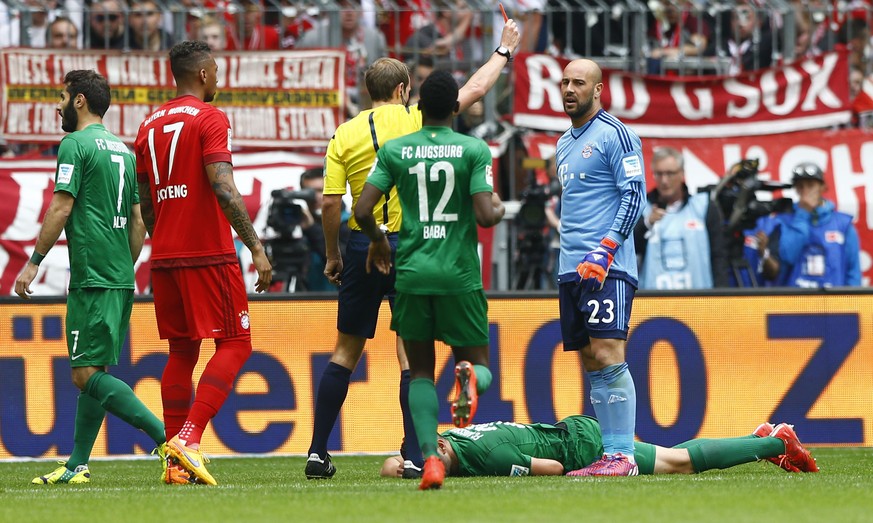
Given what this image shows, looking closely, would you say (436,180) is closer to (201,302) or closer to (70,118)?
(201,302)

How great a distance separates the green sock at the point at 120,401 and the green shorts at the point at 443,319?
178 centimetres

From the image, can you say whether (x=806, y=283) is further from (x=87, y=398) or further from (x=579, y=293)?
(x=87, y=398)

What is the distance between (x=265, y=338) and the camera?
36.2 ft

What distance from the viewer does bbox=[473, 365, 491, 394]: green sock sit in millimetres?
7086

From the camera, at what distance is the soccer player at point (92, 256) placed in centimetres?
831

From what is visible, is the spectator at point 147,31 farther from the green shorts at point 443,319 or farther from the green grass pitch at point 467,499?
the green shorts at point 443,319

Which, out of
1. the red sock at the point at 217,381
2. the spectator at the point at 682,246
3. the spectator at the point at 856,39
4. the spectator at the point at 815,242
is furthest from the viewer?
the spectator at the point at 856,39

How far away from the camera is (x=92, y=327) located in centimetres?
835

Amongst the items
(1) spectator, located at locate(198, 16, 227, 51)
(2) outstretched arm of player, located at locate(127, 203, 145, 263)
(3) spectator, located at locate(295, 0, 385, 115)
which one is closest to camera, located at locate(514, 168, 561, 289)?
(3) spectator, located at locate(295, 0, 385, 115)

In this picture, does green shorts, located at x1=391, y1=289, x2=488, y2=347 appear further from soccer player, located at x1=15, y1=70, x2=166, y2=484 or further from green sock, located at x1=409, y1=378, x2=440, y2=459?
soccer player, located at x1=15, y1=70, x2=166, y2=484

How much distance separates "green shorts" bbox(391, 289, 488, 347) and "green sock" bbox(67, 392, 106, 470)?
218 cm

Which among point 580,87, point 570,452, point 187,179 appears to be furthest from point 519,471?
point 187,179

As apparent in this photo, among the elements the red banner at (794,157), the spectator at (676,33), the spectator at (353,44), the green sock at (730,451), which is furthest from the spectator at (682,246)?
the green sock at (730,451)

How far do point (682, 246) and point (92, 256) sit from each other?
546cm
